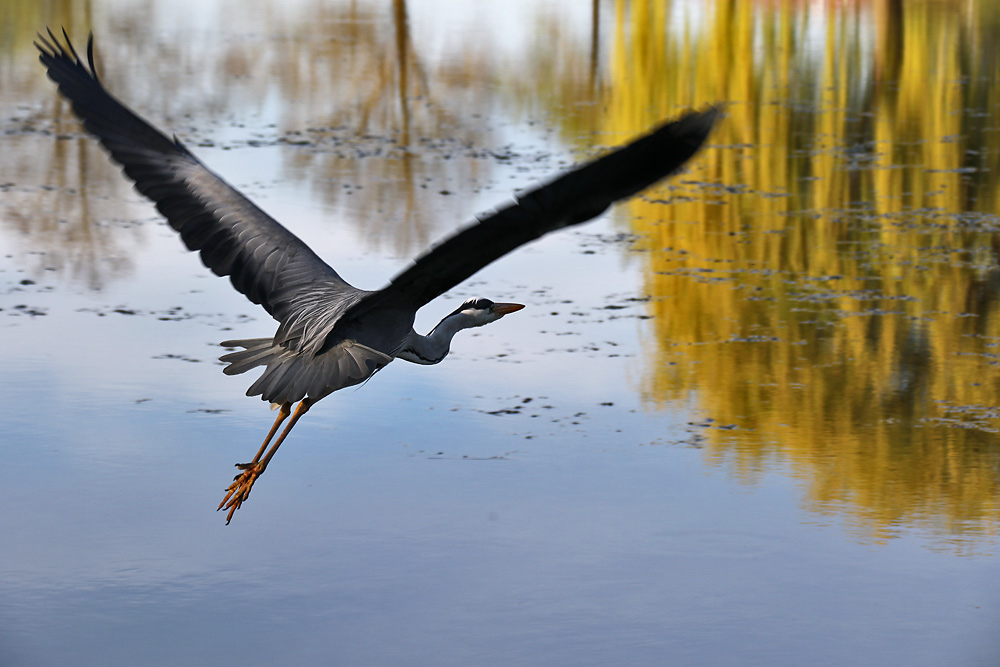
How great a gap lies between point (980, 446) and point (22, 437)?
5.69 m

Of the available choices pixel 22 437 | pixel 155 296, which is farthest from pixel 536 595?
pixel 155 296

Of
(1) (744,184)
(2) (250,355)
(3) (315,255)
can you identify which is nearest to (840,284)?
(1) (744,184)

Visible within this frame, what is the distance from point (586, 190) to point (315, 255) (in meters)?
2.21

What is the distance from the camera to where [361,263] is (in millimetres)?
12648

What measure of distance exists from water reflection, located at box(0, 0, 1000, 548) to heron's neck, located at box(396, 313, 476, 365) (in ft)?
7.83

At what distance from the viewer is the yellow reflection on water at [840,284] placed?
873 centimetres

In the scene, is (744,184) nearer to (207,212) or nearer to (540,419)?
(540,419)

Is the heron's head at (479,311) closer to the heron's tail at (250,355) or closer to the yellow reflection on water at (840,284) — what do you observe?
the heron's tail at (250,355)

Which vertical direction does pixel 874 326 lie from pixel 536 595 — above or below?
above

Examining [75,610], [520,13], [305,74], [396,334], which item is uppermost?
[520,13]

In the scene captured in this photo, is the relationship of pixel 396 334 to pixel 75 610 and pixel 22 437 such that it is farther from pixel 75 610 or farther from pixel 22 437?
pixel 22 437

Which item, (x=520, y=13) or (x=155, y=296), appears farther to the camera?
(x=520, y=13)

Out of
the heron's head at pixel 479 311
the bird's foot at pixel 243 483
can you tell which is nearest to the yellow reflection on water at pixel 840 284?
the heron's head at pixel 479 311

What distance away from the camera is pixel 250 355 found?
20.5 ft
